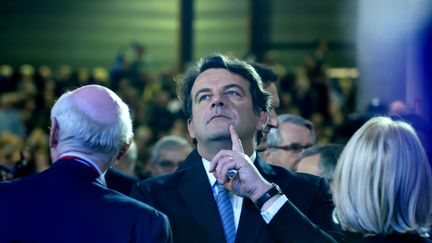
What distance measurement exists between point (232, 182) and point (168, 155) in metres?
4.15

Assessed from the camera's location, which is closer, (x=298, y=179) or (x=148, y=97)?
(x=298, y=179)

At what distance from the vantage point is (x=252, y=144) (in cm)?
456

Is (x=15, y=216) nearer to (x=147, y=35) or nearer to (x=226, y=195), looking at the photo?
(x=226, y=195)

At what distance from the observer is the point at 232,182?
408cm

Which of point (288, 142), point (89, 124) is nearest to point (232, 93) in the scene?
point (89, 124)

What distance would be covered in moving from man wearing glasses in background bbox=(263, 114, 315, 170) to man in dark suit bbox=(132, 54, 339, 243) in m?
2.24

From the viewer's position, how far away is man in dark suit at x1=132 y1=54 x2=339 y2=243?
404 centimetres

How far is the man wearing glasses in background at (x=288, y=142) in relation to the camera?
6910 mm

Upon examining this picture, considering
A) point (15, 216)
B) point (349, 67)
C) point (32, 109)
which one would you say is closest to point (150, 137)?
point (32, 109)

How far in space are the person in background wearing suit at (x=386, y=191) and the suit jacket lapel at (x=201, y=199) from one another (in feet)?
2.37

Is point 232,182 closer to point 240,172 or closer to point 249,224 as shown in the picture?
point 240,172

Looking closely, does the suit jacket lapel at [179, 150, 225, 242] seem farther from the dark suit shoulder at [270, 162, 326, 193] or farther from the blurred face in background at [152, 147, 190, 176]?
the blurred face in background at [152, 147, 190, 176]

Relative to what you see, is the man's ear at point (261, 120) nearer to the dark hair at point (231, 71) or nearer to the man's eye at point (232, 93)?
the dark hair at point (231, 71)

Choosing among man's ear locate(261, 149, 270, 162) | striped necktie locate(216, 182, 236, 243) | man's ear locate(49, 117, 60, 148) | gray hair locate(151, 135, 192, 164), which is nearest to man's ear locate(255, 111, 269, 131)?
striped necktie locate(216, 182, 236, 243)
